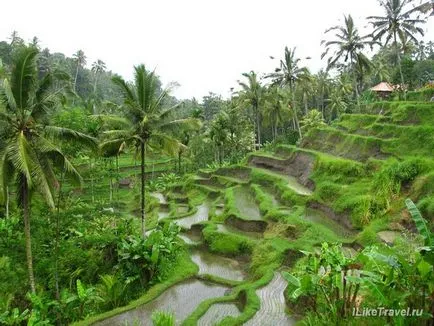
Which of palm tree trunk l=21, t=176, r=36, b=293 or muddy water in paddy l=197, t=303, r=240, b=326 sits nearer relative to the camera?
muddy water in paddy l=197, t=303, r=240, b=326

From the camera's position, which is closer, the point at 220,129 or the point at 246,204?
the point at 246,204

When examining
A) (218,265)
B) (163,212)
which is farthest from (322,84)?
(218,265)

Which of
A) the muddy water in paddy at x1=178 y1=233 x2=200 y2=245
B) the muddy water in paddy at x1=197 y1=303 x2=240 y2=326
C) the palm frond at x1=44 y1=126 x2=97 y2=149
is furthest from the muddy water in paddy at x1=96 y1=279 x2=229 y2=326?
the palm frond at x1=44 y1=126 x2=97 y2=149

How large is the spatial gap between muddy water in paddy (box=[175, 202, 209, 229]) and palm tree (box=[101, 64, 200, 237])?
7002 millimetres

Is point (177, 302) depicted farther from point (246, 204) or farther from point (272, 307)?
point (246, 204)

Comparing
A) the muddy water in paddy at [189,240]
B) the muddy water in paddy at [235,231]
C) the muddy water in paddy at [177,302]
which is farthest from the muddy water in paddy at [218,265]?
the muddy water in paddy at [235,231]

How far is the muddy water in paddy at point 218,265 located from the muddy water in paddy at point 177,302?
109 cm

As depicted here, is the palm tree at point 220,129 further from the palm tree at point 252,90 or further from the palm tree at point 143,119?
the palm tree at point 143,119

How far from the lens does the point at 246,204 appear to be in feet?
80.0

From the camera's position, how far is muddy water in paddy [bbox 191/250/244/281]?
658 inches

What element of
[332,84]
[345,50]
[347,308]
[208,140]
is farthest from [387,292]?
[332,84]

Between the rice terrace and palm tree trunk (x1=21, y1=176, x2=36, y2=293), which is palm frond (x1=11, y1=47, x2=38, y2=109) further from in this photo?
palm tree trunk (x1=21, y1=176, x2=36, y2=293)

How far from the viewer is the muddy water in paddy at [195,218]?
2319 centimetres

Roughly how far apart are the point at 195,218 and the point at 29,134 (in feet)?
43.4
